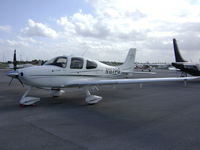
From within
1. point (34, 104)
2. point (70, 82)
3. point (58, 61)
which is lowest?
point (34, 104)

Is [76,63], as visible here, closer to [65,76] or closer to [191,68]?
[65,76]

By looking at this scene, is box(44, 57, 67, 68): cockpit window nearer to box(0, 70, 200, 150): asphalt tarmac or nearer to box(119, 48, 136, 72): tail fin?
box(0, 70, 200, 150): asphalt tarmac

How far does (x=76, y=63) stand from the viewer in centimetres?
872

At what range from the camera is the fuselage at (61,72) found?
24.6 ft

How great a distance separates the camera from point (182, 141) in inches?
158

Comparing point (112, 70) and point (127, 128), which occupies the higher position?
point (112, 70)

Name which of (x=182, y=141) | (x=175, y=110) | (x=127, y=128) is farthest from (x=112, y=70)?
(x=182, y=141)

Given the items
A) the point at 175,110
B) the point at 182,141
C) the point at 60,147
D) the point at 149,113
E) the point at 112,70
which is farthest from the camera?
the point at 112,70

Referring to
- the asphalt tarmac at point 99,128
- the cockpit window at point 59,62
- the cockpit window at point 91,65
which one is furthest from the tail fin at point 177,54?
the cockpit window at point 59,62

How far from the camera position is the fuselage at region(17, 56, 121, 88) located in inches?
295

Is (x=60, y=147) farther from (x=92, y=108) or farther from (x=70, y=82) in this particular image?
(x=70, y=82)

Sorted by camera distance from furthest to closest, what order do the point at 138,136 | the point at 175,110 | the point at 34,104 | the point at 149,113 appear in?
the point at 34,104
the point at 175,110
the point at 149,113
the point at 138,136

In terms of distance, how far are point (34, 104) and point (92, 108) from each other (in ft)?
8.04

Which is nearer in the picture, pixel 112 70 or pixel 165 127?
pixel 165 127
